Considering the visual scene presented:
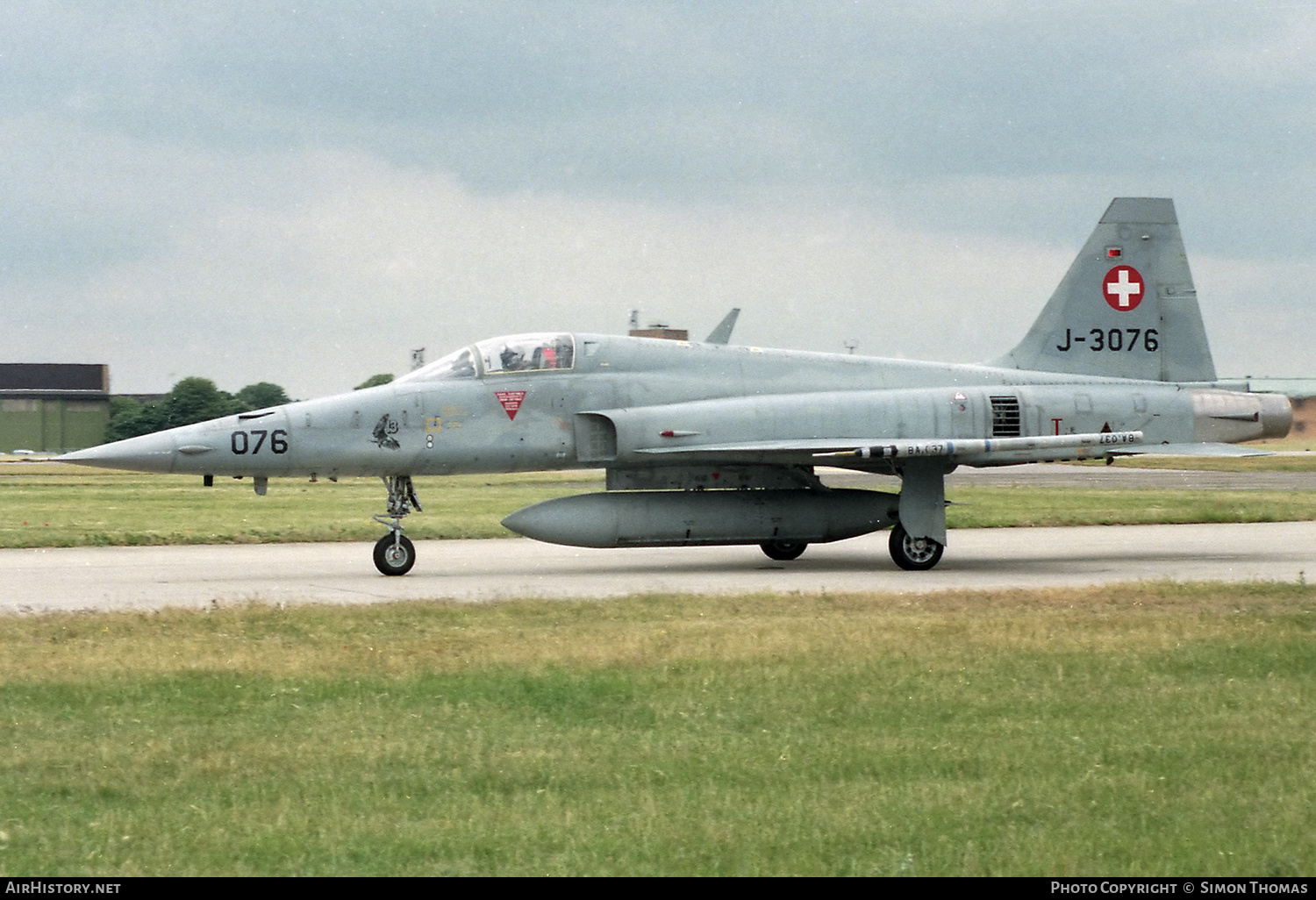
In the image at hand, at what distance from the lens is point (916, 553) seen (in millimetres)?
17984

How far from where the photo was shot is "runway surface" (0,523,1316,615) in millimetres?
15031

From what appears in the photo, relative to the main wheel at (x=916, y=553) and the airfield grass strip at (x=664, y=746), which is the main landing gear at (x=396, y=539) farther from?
the main wheel at (x=916, y=553)

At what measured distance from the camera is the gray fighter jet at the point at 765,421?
1703cm

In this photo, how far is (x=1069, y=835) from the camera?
18.8 feet

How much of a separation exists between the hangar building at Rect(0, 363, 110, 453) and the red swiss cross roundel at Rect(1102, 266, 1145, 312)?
9715 cm

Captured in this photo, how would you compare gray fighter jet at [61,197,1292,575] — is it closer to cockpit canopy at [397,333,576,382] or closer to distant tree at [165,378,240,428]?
cockpit canopy at [397,333,576,382]

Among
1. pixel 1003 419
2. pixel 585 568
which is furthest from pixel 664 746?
pixel 1003 419

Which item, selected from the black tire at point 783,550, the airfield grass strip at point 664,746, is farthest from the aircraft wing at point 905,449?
the airfield grass strip at point 664,746

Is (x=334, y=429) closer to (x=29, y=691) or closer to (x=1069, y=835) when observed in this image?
(x=29, y=691)

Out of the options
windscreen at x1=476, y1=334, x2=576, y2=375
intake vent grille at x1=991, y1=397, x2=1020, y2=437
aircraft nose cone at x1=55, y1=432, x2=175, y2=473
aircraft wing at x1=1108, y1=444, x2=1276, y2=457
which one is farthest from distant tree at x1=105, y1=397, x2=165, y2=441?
aircraft wing at x1=1108, y1=444, x2=1276, y2=457

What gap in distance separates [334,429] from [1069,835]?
41.2 ft

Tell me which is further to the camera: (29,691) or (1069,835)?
(29,691)

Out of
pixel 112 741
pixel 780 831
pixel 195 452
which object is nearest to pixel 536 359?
pixel 195 452

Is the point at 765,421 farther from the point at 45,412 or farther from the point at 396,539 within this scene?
the point at 45,412
